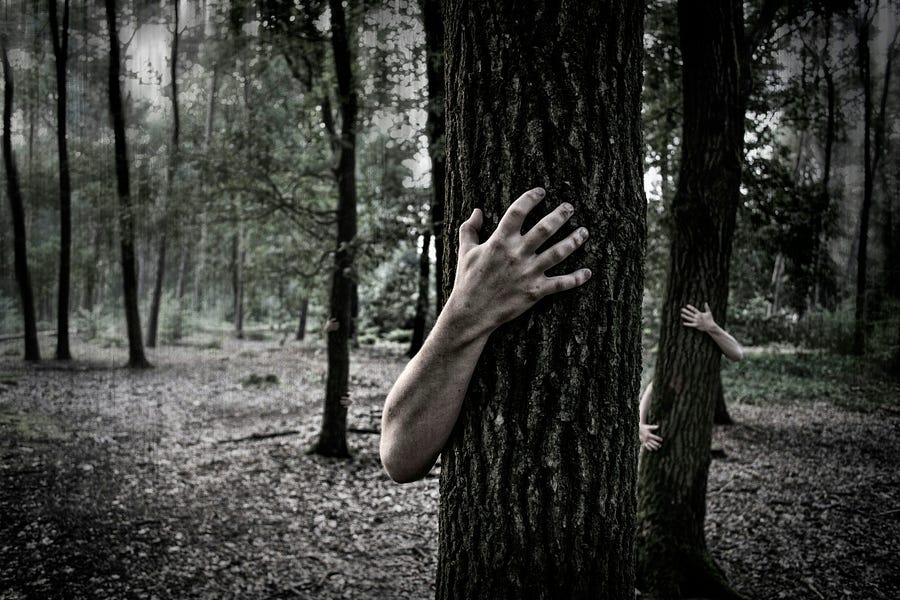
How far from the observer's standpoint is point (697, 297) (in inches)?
168

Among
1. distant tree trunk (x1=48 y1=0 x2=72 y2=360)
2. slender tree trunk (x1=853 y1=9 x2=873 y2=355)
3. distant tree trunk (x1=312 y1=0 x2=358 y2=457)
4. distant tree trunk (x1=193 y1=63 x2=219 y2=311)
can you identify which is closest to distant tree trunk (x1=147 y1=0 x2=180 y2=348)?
distant tree trunk (x1=193 y1=63 x2=219 y2=311)

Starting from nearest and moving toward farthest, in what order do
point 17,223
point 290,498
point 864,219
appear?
point 290,498 → point 17,223 → point 864,219

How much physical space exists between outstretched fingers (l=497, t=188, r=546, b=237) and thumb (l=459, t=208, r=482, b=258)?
10cm

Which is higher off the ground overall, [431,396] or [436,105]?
[436,105]

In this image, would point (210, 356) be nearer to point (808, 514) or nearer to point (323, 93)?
point (323, 93)

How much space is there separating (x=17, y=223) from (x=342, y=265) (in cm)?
459

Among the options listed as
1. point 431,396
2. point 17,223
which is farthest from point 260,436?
point 431,396

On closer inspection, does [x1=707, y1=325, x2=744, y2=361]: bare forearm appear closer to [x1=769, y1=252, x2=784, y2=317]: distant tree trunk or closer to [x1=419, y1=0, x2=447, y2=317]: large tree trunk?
[x1=419, y1=0, x2=447, y2=317]: large tree trunk

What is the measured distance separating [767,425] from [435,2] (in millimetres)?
9150

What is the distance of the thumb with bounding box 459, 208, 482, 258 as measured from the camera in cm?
150

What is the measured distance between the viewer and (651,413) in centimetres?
445

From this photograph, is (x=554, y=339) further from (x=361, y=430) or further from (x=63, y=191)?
(x=63, y=191)

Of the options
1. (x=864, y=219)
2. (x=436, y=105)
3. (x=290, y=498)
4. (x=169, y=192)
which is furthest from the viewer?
(x=169, y=192)

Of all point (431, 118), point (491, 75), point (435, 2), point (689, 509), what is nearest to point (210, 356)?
point (431, 118)
